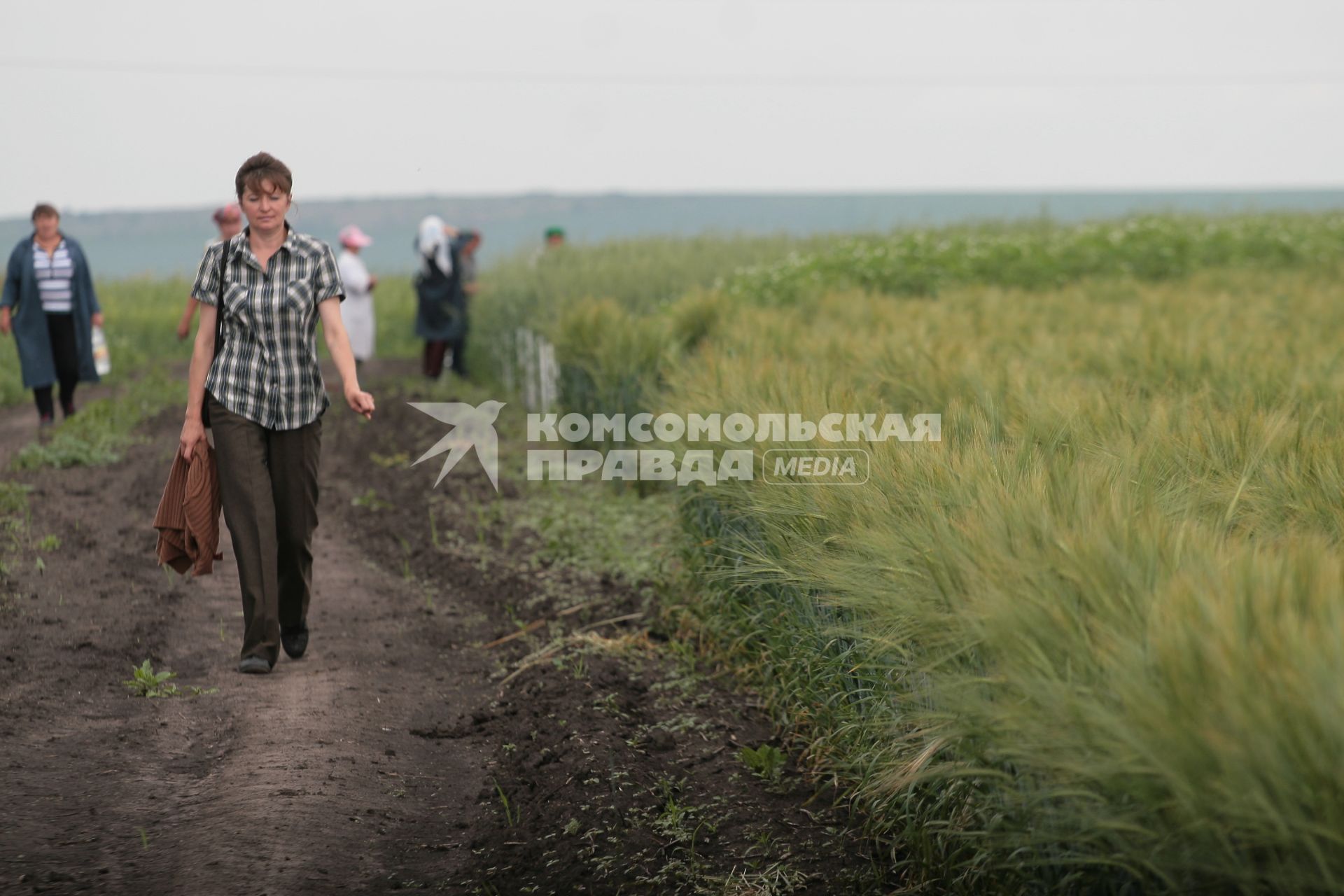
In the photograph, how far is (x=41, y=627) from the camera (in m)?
5.02

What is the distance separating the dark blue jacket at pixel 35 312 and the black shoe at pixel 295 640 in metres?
5.58

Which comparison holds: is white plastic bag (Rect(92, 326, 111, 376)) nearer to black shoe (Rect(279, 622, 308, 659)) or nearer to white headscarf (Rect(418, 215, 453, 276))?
white headscarf (Rect(418, 215, 453, 276))

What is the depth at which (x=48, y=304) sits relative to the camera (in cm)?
946

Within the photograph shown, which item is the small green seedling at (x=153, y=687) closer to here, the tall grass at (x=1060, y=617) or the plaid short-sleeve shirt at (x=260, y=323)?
the plaid short-sleeve shirt at (x=260, y=323)

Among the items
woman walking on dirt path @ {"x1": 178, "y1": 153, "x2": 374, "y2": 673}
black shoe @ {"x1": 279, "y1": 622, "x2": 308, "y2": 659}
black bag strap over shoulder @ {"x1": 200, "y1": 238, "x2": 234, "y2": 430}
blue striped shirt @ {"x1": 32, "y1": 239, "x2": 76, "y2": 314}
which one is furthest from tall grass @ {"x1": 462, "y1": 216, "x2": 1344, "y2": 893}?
blue striped shirt @ {"x1": 32, "y1": 239, "x2": 76, "y2": 314}

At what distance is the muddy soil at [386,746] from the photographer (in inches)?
124

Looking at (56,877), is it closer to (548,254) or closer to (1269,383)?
(1269,383)

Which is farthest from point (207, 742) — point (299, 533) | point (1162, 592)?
point (1162, 592)

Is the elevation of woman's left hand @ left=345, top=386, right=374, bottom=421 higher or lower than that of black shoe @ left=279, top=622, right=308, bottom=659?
higher

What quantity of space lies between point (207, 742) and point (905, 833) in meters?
2.16

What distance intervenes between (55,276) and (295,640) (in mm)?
5791

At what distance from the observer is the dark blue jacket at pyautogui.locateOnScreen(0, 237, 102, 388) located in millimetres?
9328

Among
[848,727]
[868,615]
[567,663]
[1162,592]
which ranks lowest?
[567,663]

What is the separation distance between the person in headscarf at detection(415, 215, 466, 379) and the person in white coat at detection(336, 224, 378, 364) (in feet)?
1.69
